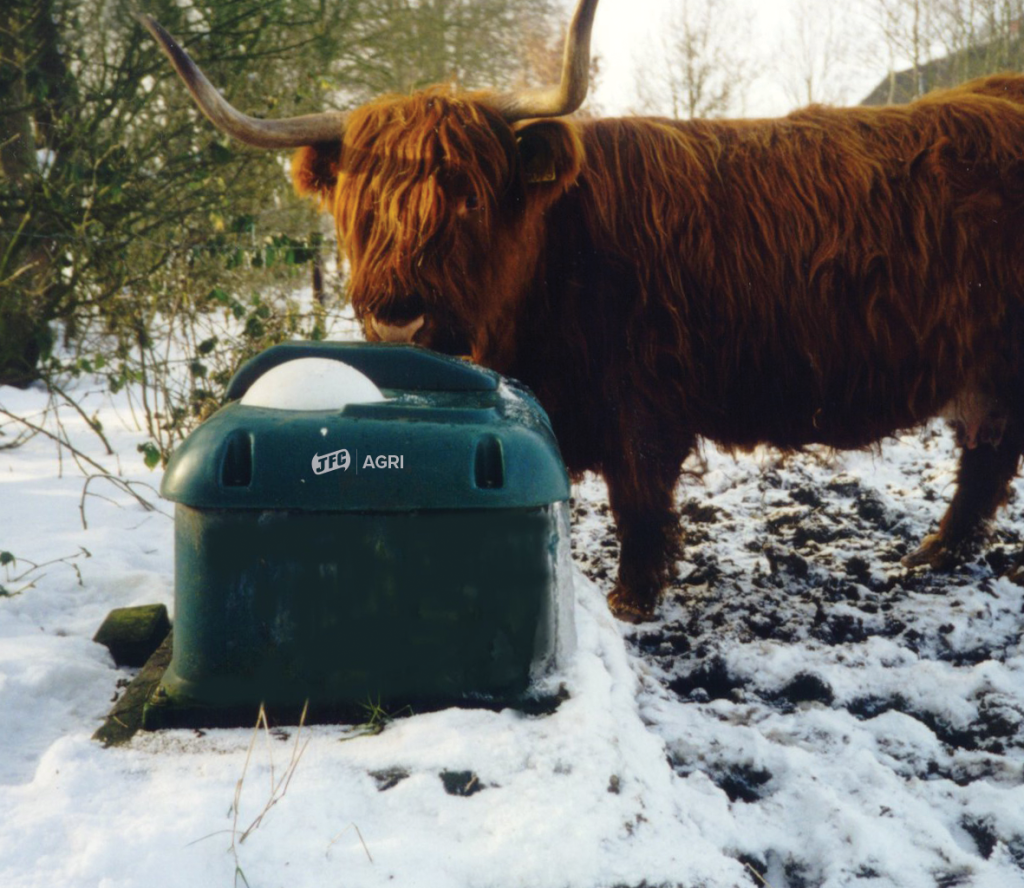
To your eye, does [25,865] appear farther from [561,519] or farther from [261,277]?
[261,277]

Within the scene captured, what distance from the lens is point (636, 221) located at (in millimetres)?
2664

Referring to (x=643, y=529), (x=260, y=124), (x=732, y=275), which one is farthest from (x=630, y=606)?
(x=260, y=124)

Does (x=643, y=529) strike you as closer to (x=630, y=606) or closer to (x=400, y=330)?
(x=630, y=606)

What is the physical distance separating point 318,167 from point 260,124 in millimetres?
199

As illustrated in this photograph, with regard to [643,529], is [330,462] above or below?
above

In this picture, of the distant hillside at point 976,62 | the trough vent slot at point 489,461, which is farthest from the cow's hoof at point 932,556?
the distant hillside at point 976,62

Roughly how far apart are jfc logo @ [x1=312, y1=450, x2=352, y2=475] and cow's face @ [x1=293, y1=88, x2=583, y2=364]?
0.87 metres

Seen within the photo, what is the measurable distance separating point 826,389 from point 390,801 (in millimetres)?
1964

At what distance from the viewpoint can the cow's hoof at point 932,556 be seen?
127 inches

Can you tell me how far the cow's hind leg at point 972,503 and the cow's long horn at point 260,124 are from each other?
Result: 7.85 feet

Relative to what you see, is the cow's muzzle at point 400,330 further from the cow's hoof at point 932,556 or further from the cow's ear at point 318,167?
the cow's hoof at point 932,556

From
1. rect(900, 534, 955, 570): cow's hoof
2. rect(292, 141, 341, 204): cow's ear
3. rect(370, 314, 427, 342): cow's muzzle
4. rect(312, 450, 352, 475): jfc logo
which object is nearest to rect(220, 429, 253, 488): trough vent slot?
rect(312, 450, 352, 475): jfc logo

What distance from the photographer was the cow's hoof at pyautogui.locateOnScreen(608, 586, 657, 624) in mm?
2812

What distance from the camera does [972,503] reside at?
10.8 ft
